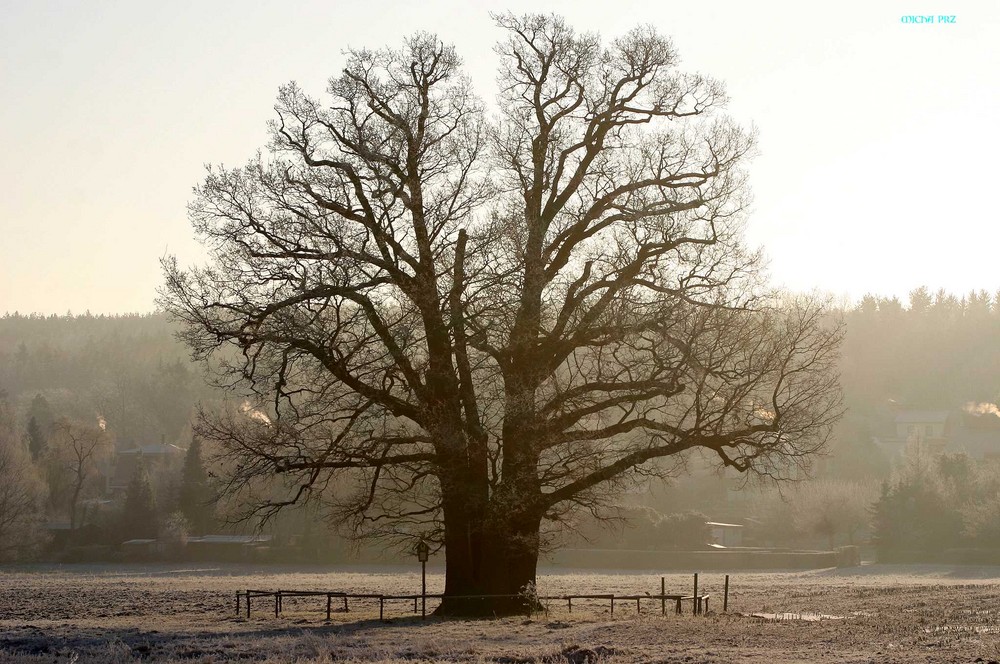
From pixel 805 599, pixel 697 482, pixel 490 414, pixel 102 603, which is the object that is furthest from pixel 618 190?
pixel 697 482

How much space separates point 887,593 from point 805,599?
3.11m

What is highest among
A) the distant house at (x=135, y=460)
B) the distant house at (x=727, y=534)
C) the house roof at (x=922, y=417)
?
the house roof at (x=922, y=417)

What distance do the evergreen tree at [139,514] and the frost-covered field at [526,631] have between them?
4722 cm

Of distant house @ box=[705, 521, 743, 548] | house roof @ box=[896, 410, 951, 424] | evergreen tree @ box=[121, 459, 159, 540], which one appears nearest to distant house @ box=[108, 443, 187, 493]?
evergreen tree @ box=[121, 459, 159, 540]

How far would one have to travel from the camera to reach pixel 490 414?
27750 mm

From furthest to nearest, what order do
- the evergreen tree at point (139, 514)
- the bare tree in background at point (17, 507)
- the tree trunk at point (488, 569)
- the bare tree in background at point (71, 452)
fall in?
the bare tree in background at point (71, 452) → the evergreen tree at point (139, 514) → the bare tree in background at point (17, 507) → the tree trunk at point (488, 569)

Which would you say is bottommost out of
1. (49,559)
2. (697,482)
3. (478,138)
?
(49,559)

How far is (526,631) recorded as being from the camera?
2261 cm

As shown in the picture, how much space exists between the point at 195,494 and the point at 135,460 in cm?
4912

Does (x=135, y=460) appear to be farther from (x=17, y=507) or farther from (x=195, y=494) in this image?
(x=17, y=507)

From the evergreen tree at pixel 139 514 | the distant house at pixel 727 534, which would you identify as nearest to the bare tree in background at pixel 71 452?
the evergreen tree at pixel 139 514

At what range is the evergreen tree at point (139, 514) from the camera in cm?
8456

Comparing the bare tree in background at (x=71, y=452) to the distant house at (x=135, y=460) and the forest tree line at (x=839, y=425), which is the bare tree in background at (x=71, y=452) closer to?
the forest tree line at (x=839, y=425)

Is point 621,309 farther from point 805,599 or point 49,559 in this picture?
point 49,559
